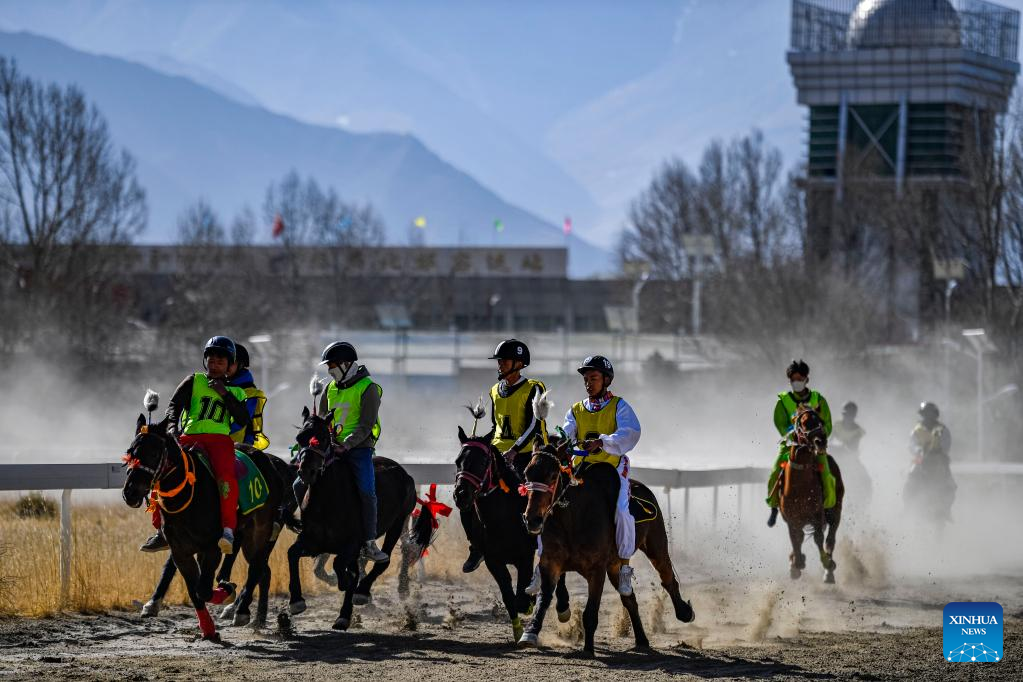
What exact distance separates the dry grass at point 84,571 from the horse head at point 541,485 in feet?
16.3

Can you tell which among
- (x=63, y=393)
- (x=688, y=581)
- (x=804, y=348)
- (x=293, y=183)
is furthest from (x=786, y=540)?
(x=293, y=183)

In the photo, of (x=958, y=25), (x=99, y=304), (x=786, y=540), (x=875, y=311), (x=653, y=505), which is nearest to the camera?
(x=653, y=505)

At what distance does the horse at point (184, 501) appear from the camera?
12320 mm

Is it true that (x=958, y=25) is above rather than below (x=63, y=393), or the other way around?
above

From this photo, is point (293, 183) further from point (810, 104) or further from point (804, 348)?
point (804, 348)

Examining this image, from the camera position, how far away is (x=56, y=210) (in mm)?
46562

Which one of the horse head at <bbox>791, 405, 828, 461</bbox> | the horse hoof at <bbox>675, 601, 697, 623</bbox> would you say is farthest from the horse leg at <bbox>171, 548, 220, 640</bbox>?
the horse head at <bbox>791, 405, 828, 461</bbox>

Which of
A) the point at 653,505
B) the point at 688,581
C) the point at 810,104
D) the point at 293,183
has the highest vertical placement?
the point at 810,104

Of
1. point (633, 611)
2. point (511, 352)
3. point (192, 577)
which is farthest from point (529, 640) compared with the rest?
point (192, 577)

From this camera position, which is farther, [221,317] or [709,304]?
[709,304]

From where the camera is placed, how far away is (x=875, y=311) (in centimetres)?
6288

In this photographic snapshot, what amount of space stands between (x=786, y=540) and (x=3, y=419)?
27.8m

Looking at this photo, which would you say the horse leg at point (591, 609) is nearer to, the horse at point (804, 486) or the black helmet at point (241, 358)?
the black helmet at point (241, 358)

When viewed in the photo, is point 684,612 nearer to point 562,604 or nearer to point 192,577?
point 562,604
